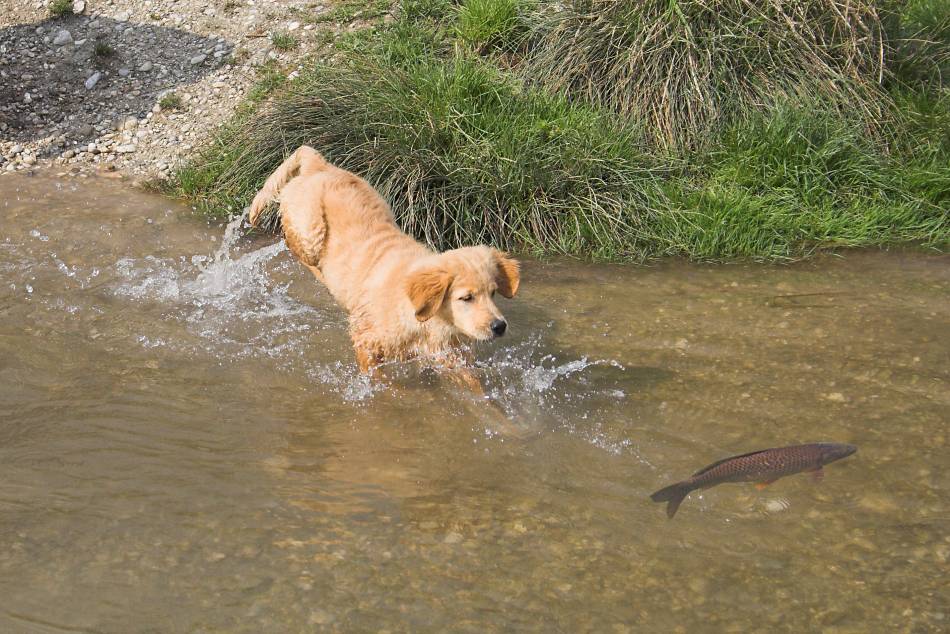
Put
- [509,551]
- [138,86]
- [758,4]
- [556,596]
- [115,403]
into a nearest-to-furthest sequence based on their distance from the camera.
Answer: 1. [556,596]
2. [509,551]
3. [115,403]
4. [758,4]
5. [138,86]

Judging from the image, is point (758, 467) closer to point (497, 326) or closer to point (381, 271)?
point (497, 326)

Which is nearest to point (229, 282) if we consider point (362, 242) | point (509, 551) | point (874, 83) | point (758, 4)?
point (362, 242)

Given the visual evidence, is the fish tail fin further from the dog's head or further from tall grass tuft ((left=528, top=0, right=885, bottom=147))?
tall grass tuft ((left=528, top=0, right=885, bottom=147))

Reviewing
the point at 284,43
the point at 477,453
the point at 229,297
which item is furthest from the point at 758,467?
the point at 284,43

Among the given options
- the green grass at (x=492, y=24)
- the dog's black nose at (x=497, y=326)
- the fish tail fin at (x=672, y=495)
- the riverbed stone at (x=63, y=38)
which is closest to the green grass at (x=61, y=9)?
the riverbed stone at (x=63, y=38)

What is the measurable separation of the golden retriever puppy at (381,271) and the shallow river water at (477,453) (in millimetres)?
293

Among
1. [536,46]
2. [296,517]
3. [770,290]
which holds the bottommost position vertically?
[770,290]

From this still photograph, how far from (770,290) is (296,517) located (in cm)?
370

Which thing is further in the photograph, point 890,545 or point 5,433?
point 5,433

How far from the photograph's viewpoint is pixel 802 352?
5.31 metres

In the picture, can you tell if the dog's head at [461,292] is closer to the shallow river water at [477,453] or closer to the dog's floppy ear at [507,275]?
the dog's floppy ear at [507,275]

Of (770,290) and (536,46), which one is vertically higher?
(536,46)

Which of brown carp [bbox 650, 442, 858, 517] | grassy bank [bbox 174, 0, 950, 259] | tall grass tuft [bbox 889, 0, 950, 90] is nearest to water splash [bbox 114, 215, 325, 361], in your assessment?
grassy bank [bbox 174, 0, 950, 259]

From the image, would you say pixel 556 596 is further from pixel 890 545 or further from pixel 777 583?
pixel 890 545
